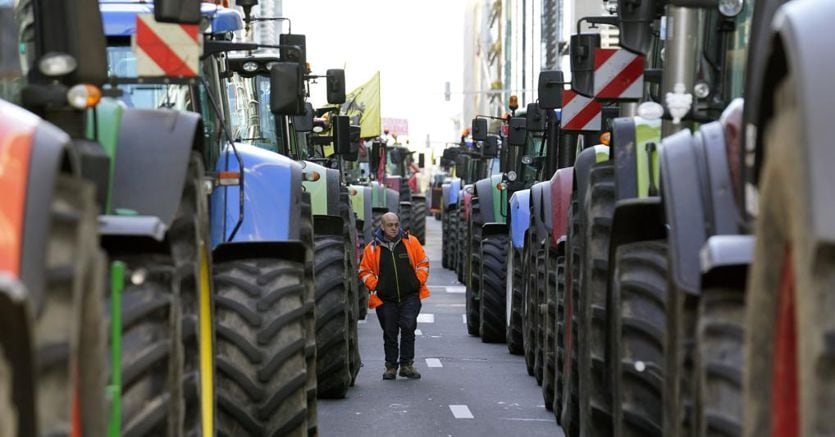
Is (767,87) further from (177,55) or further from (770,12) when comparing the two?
(177,55)

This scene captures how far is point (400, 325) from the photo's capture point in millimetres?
17734

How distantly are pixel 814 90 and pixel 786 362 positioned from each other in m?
0.68

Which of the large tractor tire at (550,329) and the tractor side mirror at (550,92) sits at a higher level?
the tractor side mirror at (550,92)

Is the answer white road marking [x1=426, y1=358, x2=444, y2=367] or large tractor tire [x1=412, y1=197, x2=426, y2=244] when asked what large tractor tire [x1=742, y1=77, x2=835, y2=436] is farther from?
large tractor tire [x1=412, y1=197, x2=426, y2=244]

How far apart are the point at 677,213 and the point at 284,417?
10.4 feet

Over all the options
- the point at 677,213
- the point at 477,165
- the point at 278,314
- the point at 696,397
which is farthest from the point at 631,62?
the point at 477,165

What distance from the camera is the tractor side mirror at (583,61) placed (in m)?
11.4

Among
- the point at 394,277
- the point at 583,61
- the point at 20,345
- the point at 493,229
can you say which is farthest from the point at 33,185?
the point at 493,229

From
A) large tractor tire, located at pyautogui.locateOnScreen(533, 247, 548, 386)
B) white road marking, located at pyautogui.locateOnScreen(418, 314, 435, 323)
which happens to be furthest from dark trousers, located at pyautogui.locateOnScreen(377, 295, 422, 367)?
white road marking, located at pyautogui.locateOnScreen(418, 314, 435, 323)

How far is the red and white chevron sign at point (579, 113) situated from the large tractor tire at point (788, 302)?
379 inches

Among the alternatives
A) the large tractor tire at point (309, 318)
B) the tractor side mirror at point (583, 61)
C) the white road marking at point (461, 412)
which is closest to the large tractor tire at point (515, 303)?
the white road marking at point (461, 412)

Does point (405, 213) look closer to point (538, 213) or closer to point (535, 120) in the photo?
point (535, 120)

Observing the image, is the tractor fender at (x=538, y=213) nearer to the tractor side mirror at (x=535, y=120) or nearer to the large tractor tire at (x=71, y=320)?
the tractor side mirror at (x=535, y=120)

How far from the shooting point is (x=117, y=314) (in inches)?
222
